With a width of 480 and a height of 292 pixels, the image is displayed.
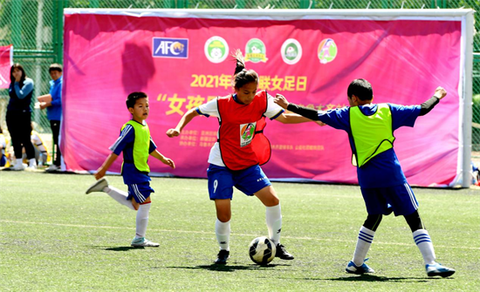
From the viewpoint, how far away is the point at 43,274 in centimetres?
607

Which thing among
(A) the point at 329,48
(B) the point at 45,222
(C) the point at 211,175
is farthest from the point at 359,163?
(A) the point at 329,48

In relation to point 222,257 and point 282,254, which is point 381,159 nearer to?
point 282,254

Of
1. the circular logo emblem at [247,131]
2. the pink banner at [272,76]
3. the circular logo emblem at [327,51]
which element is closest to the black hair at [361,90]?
the circular logo emblem at [247,131]

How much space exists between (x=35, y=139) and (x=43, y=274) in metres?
10.9

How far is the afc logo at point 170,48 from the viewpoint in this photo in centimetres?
1508

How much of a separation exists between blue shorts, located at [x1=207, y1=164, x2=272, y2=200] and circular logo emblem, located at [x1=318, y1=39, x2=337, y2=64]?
25.1 feet

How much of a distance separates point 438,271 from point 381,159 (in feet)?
3.07

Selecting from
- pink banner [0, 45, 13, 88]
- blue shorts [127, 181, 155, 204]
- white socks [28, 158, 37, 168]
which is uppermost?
pink banner [0, 45, 13, 88]

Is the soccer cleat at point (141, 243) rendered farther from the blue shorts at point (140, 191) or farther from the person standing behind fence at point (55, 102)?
the person standing behind fence at point (55, 102)

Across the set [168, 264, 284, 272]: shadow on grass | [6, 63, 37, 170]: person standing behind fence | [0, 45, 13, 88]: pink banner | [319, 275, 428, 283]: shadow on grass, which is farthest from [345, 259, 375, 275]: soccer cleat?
[0, 45, 13, 88]: pink banner

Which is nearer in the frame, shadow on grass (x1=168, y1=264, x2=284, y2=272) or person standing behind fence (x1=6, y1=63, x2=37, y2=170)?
shadow on grass (x1=168, y1=264, x2=284, y2=272)

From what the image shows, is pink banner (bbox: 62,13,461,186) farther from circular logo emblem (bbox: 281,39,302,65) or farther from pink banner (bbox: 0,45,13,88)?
pink banner (bbox: 0,45,13,88)

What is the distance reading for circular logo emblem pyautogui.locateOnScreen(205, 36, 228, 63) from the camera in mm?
14875

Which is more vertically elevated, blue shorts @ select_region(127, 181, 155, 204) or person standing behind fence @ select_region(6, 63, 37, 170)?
person standing behind fence @ select_region(6, 63, 37, 170)
